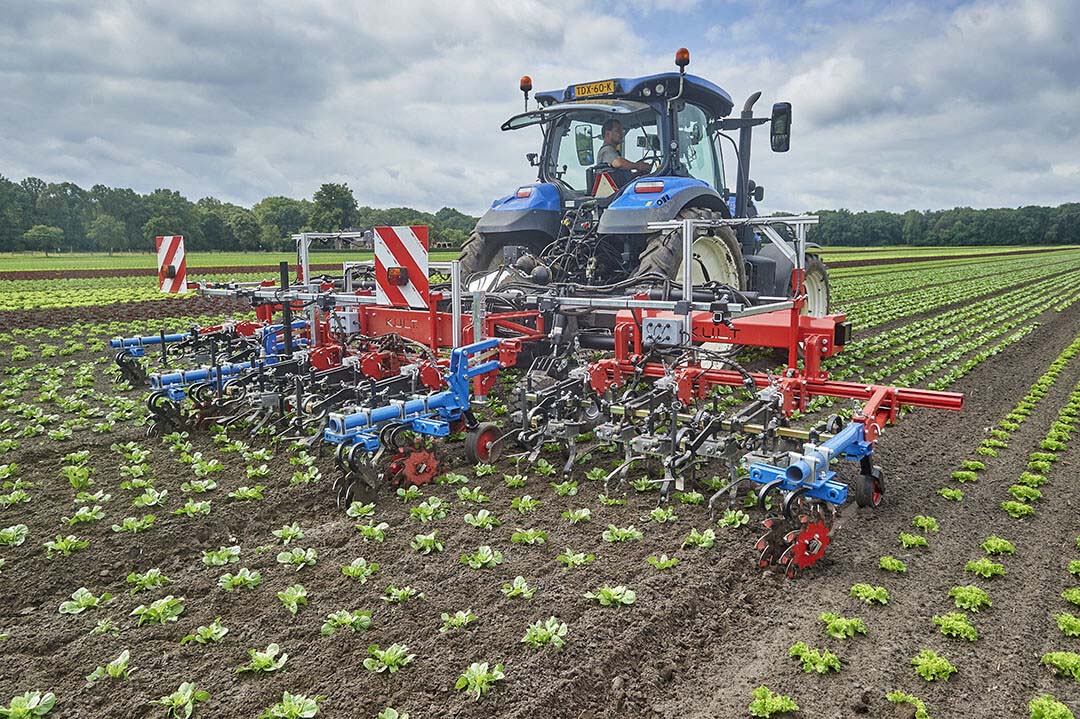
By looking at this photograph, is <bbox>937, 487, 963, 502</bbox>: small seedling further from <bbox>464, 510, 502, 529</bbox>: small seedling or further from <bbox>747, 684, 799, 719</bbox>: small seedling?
<bbox>464, 510, 502, 529</bbox>: small seedling

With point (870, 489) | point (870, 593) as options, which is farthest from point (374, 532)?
point (870, 489)

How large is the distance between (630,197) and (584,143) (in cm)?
182

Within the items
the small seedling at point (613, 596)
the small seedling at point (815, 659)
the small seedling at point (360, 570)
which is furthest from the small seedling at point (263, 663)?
the small seedling at point (815, 659)

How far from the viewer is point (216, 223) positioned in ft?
199

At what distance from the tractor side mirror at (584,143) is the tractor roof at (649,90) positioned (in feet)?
1.40

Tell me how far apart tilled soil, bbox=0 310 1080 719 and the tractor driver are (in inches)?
187

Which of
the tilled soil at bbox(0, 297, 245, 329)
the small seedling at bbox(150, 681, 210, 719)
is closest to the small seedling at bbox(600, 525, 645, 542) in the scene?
the small seedling at bbox(150, 681, 210, 719)

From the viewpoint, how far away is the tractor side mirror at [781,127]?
8.54 m

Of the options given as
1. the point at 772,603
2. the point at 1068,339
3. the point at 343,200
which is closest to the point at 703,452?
the point at 772,603

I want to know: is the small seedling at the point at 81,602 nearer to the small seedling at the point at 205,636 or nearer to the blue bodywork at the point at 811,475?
the small seedling at the point at 205,636

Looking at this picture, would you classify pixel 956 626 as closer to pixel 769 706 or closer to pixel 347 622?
pixel 769 706

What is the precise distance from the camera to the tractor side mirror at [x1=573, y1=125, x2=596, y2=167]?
9.11 meters

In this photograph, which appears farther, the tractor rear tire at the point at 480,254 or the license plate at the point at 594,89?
the tractor rear tire at the point at 480,254

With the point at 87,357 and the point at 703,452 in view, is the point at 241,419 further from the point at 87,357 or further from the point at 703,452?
the point at 87,357
